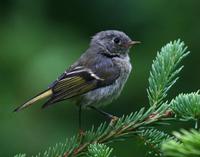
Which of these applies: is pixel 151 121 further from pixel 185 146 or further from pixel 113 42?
pixel 113 42

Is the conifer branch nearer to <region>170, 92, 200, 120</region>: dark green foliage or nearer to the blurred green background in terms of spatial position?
<region>170, 92, 200, 120</region>: dark green foliage

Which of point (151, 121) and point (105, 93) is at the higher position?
point (151, 121)

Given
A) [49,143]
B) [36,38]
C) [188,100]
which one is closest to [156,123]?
[188,100]

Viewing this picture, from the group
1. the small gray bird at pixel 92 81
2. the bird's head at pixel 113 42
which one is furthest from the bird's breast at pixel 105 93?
the bird's head at pixel 113 42

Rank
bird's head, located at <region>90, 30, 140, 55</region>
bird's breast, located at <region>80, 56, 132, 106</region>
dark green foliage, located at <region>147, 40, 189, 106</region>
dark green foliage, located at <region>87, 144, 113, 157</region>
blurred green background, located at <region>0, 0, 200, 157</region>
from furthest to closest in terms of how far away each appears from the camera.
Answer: blurred green background, located at <region>0, 0, 200, 157</region>, bird's head, located at <region>90, 30, 140, 55</region>, bird's breast, located at <region>80, 56, 132, 106</region>, dark green foliage, located at <region>147, 40, 189, 106</region>, dark green foliage, located at <region>87, 144, 113, 157</region>

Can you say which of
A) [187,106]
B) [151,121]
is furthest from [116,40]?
[187,106]

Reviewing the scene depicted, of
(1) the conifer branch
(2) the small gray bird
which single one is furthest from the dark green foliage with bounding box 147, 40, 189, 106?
(2) the small gray bird

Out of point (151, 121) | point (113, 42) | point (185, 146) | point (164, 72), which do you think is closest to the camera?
point (185, 146)
